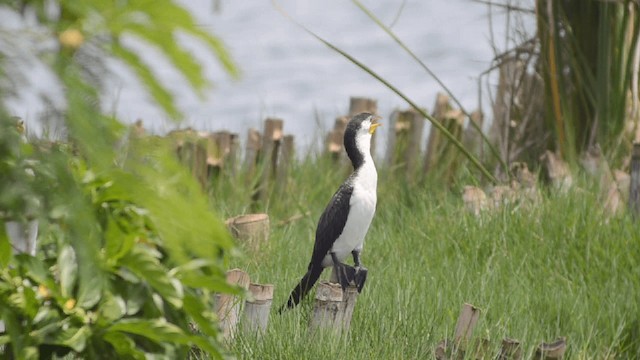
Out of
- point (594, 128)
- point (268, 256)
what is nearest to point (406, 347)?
point (268, 256)

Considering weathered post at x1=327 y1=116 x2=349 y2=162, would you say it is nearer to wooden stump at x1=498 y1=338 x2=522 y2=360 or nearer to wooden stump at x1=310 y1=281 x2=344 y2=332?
wooden stump at x1=310 y1=281 x2=344 y2=332

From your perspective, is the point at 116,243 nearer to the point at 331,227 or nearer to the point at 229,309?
the point at 229,309

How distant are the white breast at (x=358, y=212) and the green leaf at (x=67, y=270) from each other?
1.66 m

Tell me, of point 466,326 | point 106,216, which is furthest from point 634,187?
point 106,216

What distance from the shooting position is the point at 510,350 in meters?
3.63

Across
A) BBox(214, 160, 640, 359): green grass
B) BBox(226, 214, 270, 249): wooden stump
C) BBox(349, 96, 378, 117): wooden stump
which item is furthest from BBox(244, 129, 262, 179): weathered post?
BBox(226, 214, 270, 249): wooden stump

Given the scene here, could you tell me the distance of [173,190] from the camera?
202 centimetres

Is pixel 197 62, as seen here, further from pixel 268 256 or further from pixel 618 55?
pixel 618 55

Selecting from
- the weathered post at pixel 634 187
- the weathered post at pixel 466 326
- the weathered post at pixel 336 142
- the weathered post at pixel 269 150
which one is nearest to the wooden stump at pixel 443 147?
the weathered post at pixel 336 142

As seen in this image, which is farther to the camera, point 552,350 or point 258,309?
point 258,309

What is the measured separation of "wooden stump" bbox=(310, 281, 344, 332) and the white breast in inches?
21.9

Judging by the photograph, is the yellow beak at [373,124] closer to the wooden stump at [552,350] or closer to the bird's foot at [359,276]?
the bird's foot at [359,276]

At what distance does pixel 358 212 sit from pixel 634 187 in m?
2.23

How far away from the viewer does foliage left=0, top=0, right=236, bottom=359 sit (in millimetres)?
1904
